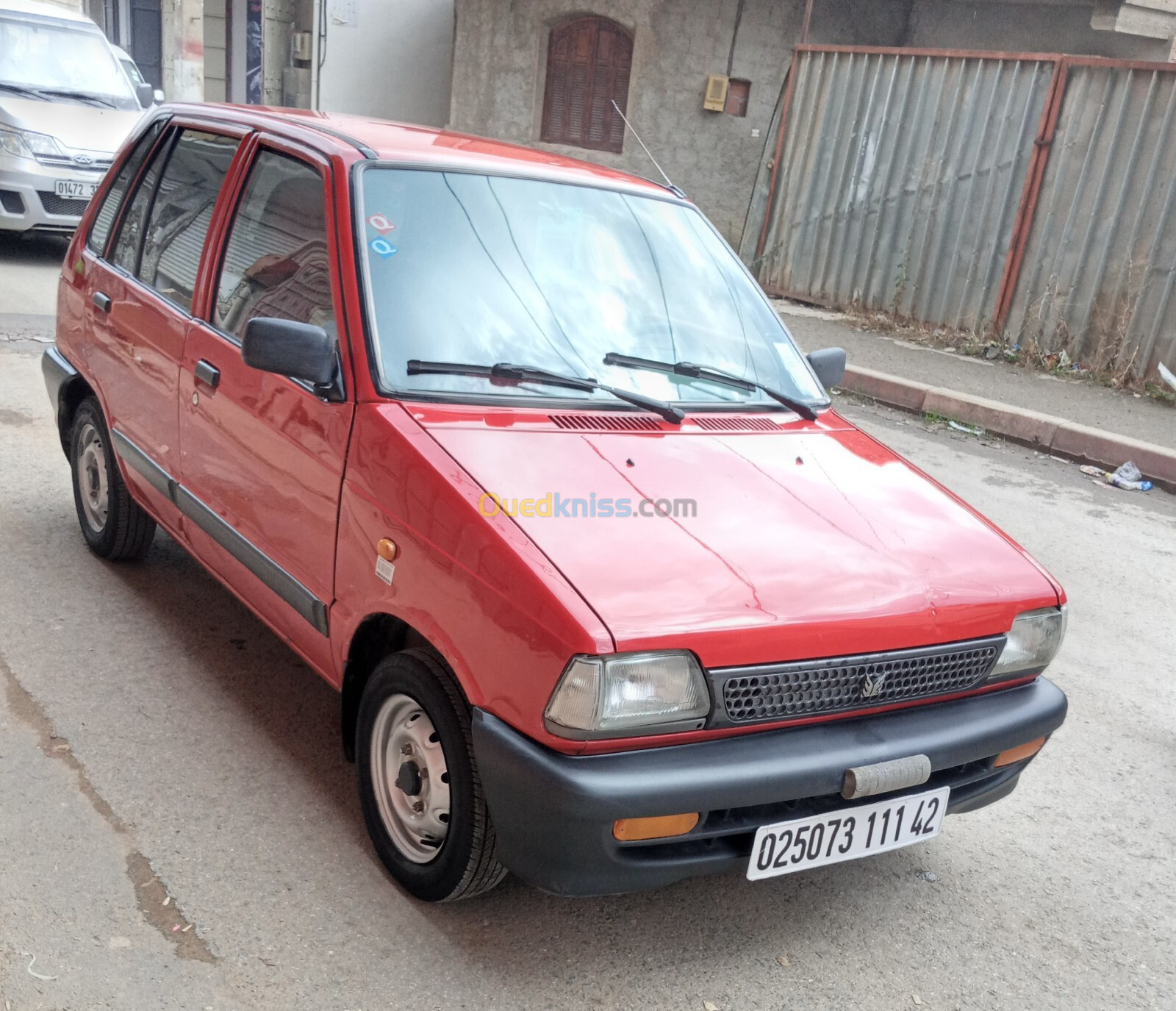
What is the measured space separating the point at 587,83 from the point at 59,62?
702 centimetres

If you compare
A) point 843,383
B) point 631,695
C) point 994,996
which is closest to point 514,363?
point 631,695

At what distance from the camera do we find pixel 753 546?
8.48 ft

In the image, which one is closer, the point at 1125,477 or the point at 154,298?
the point at 154,298

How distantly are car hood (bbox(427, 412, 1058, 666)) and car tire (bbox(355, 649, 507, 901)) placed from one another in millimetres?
435

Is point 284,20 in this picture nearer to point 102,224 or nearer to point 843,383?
point 843,383

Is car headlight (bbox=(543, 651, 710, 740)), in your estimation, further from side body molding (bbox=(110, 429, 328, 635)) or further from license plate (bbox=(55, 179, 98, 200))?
license plate (bbox=(55, 179, 98, 200))

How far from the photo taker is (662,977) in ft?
8.52

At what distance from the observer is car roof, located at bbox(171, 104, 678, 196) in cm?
330

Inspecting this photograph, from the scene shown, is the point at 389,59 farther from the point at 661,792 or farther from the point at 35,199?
the point at 661,792

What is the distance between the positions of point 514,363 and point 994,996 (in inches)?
74.9

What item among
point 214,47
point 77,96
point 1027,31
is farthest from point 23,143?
point 214,47

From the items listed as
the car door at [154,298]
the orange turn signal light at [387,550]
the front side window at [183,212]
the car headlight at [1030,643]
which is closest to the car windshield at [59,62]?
the car door at [154,298]

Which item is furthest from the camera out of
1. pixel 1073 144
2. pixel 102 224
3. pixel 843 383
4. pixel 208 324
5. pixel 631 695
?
pixel 1073 144

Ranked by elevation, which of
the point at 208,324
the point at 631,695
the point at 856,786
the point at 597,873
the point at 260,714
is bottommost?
the point at 260,714
